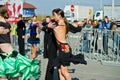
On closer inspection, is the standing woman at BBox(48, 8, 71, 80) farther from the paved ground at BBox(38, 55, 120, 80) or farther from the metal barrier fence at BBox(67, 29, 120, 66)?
the metal barrier fence at BBox(67, 29, 120, 66)

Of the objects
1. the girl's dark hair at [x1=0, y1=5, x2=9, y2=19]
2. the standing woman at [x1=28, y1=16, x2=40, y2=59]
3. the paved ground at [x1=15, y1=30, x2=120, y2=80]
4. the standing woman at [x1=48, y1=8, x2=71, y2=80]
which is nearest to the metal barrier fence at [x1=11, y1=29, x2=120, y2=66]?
the paved ground at [x1=15, y1=30, x2=120, y2=80]

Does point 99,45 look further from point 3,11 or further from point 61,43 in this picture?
point 3,11

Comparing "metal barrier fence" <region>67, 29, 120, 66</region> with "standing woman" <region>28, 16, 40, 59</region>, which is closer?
"metal barrier fence" <region>67, 29, 120, 66</region>

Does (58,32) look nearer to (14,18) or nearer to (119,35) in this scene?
(14,18)

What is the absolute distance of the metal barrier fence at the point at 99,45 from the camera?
590 inches

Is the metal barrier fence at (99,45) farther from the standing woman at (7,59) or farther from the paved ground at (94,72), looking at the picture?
the standing woman at (7,59)

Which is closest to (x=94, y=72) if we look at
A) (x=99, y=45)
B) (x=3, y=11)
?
(x=99, y=45)

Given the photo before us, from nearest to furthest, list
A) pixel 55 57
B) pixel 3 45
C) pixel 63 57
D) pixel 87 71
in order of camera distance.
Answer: pixel 3 45 → pixel 63 57 → pixel 55 57 → pixel 87 71

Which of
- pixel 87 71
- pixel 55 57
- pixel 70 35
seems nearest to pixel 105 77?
pixel 87 71

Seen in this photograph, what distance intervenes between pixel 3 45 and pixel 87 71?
18.7 feet

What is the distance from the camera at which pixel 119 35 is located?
14891mm

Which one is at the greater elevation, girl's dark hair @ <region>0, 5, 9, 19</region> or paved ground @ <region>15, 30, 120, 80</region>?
girl's dark hair @ <region>0, 5, 9, 19</region>

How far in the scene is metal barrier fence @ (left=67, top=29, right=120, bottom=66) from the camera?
1498 cm

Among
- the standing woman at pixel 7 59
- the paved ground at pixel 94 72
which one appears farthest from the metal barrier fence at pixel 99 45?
the standing woman at pixel 7 59
